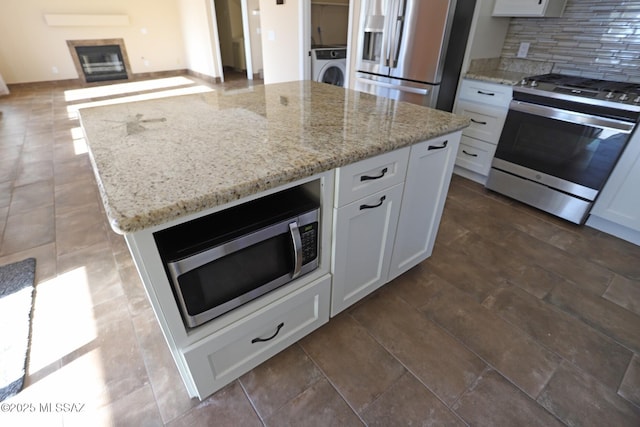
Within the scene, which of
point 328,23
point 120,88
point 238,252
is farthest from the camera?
point 120,88

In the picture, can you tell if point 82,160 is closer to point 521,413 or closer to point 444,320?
point 444,320

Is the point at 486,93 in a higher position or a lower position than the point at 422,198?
higher

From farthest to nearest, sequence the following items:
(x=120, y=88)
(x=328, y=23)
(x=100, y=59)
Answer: (x=100, y=59) → (x=120, y=88) → (x=328, y=23)

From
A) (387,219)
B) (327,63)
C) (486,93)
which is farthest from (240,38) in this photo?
(387,219)

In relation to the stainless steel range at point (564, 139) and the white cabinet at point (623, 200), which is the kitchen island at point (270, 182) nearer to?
the stainless steel range at point (564, 139)

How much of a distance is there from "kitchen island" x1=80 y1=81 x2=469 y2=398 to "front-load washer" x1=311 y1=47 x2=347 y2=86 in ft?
8.22

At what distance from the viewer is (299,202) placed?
117 cm

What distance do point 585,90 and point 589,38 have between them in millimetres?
702

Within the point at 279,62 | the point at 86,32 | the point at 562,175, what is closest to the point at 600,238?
the point at 562,175

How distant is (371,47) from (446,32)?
0.78 m

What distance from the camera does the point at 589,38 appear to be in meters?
2.40

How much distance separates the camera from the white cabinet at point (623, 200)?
197 centimetres

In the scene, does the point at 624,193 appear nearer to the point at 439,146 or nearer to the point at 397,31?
the point at 439,146

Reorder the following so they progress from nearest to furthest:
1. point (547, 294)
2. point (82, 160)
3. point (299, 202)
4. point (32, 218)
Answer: point (299, 202)
point (547, 294)
point (32, 218)
point (82, 160)
